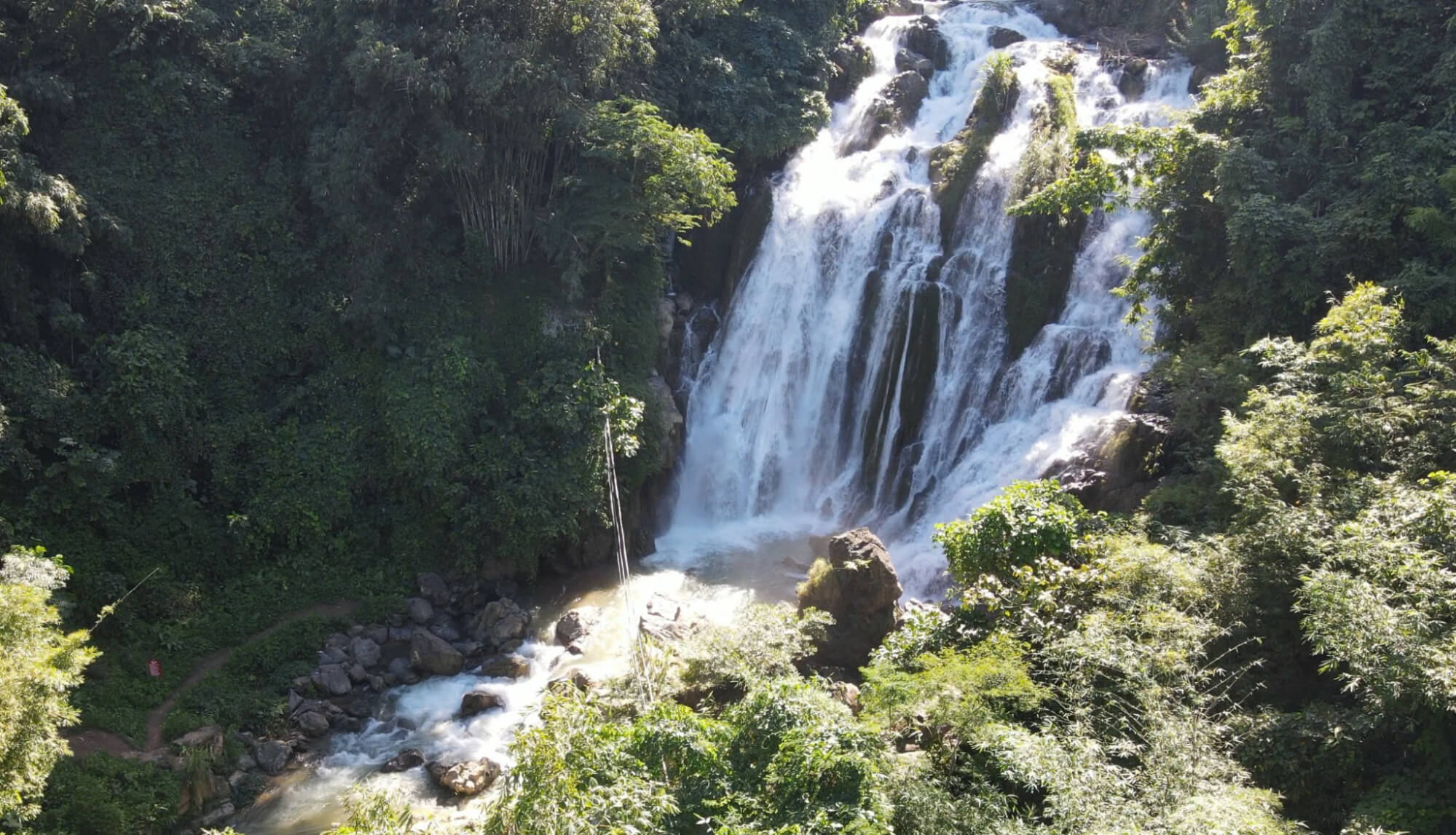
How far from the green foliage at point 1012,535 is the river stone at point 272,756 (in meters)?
10.1

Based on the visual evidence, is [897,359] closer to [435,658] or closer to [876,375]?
[876,375]

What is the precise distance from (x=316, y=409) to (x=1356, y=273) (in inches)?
757

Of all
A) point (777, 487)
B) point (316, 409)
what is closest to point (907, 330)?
point (777, 487)

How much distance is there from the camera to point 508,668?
15.7 metres

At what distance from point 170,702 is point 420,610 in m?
4.27

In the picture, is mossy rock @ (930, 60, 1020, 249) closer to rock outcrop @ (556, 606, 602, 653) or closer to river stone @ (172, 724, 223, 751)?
rock outcrop @ (556, 606, 602, 653)

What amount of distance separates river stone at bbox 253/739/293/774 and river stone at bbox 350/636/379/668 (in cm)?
230

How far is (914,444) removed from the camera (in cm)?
2047

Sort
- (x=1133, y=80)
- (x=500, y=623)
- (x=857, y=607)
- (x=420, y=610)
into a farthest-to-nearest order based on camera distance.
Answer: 1. (x=1133, y=80)
2. (x=420, y=610)
3. (x=500, y=623)
4. (x=857, y=607)

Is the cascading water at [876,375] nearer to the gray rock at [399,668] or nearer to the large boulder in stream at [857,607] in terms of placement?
the gray rock at [399,668]

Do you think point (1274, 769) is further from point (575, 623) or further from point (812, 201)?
point (812, 201)

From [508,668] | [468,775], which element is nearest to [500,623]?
[508,668]

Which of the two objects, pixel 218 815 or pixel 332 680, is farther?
pixel 332 680

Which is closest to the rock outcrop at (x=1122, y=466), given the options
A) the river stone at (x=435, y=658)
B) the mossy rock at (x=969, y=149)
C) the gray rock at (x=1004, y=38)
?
the mossy rock at (x=969, y=149)
